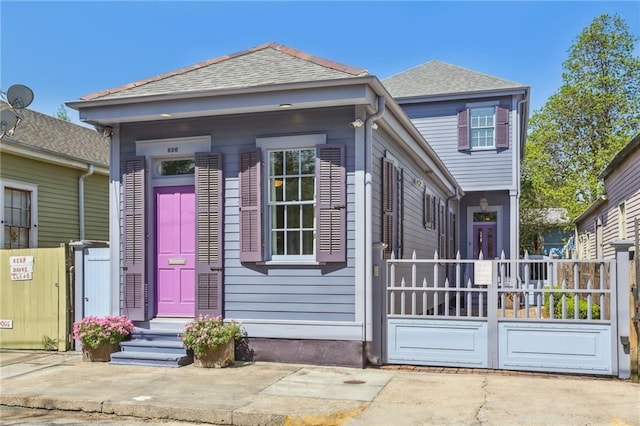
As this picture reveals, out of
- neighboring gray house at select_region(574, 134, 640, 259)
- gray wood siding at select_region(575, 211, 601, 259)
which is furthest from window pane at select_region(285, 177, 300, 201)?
gray wood siding at select_region(575, 211, 601, 259)

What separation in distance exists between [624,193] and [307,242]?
375 inches

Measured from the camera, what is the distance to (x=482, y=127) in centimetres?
1736

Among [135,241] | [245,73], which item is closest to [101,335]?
[135,241]

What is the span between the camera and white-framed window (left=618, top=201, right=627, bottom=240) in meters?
14.3

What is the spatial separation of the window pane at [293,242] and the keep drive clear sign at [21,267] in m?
4.51

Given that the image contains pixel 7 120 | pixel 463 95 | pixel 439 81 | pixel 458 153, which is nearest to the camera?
pixel 7 120

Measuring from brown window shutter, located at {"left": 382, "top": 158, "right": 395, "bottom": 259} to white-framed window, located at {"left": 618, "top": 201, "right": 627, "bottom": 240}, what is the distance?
787cm

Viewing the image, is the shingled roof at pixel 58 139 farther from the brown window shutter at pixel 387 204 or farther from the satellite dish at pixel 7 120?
the brown window shutter at pixel 387 204

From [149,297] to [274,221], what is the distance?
222cm

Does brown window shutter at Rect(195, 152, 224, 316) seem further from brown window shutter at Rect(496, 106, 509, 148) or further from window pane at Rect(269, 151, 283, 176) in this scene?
brown window shutter at Rect(496, 106, 509, 148)

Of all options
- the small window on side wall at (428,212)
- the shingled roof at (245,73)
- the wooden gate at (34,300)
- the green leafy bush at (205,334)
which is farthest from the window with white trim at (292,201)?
the small window on side wall at (428,212)

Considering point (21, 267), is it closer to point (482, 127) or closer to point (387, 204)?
point (387, 204)

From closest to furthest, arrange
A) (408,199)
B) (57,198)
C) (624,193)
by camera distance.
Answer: (408,199)
(57,198)
(624,193)

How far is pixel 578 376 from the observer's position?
7.17 m
